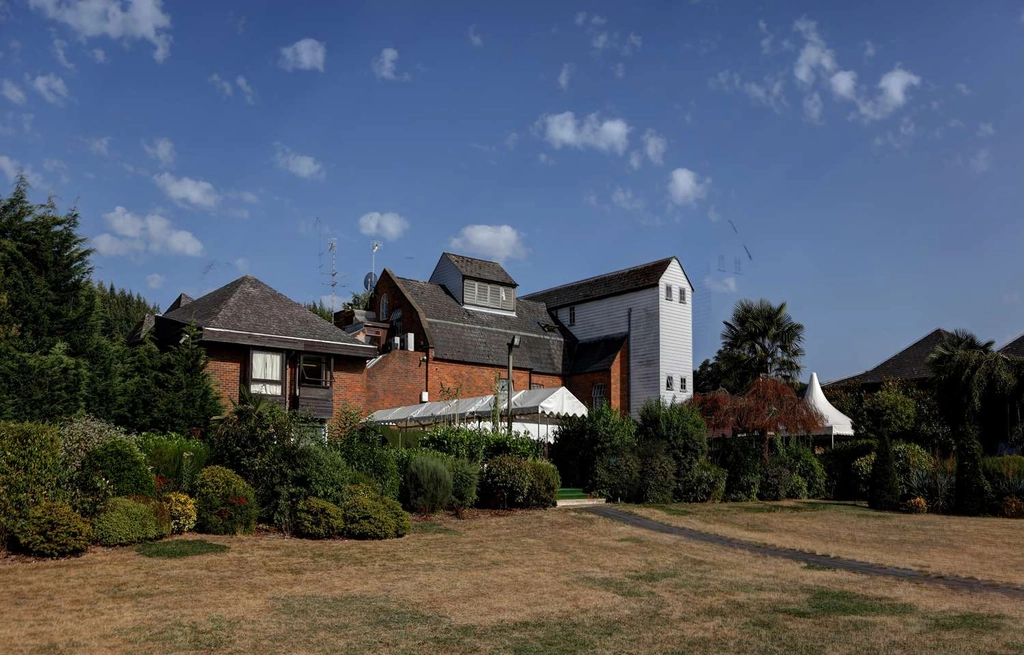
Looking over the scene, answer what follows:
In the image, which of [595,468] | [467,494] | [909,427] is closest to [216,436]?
[467,494]

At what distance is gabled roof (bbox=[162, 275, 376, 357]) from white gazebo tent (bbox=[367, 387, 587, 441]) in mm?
3321

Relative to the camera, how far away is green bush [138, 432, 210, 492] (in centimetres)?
1938

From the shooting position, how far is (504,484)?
24281 millimetres

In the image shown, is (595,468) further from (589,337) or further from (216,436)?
(589,337)

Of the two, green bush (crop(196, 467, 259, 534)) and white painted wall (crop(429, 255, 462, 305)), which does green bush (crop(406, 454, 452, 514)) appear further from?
white painted wall (crop(429, 255, 462, 305))

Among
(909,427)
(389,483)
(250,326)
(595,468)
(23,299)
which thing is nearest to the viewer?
(389,483)

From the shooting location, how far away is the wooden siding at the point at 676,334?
45.4 m

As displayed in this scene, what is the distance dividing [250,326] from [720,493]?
60.5 ft

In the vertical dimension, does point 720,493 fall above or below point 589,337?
below

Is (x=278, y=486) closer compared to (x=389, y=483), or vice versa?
(x=278, y=486)

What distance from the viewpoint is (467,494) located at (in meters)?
23.4

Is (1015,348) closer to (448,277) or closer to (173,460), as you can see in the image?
(448,277)

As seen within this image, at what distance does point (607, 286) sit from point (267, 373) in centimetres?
2201

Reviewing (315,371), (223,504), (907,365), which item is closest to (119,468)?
(223,504)
